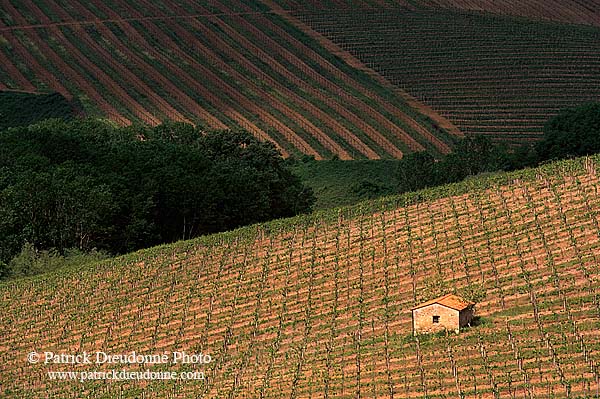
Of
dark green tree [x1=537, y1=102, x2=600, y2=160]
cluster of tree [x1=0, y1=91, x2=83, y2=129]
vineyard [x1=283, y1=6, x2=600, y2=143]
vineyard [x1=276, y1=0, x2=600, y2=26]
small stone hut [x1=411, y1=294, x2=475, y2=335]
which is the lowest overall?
small stone hut [x1=411, y1=294, x2=475, y2=335]

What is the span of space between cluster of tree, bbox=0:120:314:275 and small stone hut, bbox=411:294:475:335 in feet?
105

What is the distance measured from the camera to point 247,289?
61875 millimetres

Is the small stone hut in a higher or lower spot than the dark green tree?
lower

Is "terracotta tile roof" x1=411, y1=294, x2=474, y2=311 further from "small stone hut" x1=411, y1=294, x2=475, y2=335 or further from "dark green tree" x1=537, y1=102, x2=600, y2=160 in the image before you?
"dark green tree" x1=537, y1=102, x2=600, y2=160

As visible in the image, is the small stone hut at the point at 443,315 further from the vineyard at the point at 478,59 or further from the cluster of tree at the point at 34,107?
the cluster of tree at the point at 34,107

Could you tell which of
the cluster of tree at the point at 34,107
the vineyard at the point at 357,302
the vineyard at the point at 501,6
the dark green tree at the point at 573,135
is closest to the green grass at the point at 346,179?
the dark green tree at the point at 573,135

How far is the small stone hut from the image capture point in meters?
49.2

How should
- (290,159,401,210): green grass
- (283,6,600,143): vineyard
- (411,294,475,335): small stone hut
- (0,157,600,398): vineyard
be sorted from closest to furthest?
(0,157,600,398): vineyard < (411,294,475,335): small stone hut < (290,159,401,210): green grass < (283,6,600,143): vineyard

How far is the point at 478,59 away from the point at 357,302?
6930cm

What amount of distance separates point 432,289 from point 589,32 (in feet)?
252

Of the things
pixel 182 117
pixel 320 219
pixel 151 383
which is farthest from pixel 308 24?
pixel 151 383

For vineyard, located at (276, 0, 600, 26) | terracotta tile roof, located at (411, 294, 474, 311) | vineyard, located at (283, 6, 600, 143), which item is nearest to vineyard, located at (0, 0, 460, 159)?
vineyard, located at (283, 6, 600, 143)

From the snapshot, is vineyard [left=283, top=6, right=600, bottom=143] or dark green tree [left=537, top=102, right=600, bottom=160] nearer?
dark green tree [left=537, top=102, right=600, bottom=160]

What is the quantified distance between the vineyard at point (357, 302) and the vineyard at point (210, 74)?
128 feet
